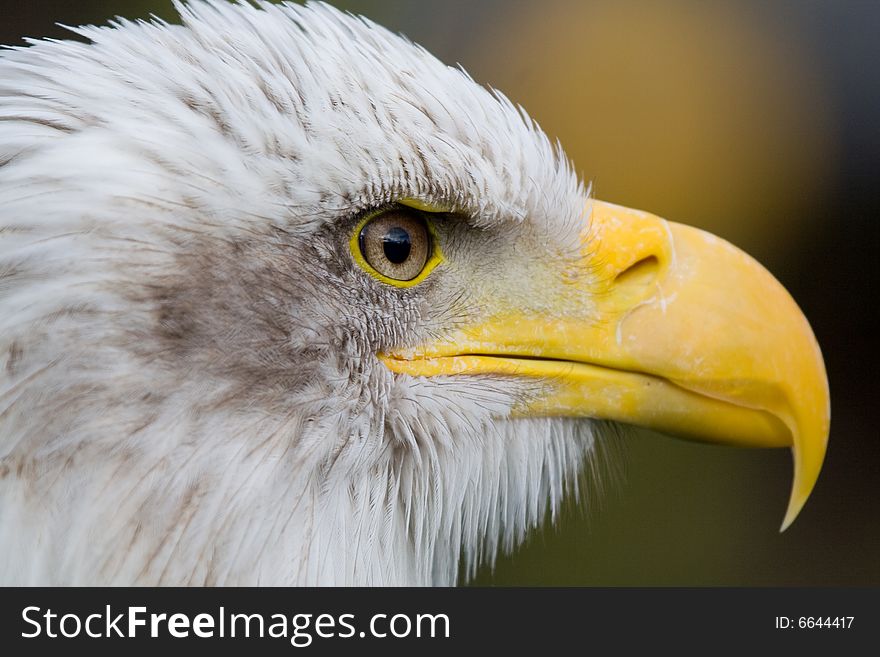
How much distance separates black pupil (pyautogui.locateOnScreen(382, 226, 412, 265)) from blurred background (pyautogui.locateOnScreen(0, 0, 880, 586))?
6.81ft

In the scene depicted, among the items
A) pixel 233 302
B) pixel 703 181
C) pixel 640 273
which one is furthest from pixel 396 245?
pixel 703 181

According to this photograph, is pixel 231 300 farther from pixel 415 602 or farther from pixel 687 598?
pixel 687 598

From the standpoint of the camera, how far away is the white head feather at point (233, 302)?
125cm

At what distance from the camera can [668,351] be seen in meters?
1.51

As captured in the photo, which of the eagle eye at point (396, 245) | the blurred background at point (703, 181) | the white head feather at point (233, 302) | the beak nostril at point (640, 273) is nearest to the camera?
the white head feather at point (233, 302)

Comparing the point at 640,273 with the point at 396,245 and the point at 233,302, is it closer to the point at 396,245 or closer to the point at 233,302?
the point at 396,245

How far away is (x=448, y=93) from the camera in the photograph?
4.88 ft

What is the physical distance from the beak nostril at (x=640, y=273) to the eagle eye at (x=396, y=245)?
1.15ft

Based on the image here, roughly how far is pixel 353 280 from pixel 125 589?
56 centimetres

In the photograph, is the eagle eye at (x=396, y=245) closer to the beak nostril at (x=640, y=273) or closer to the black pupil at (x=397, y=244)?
the black pupil at (x=397, y=244)

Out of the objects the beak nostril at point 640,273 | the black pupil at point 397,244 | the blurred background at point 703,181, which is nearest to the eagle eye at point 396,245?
the black pupil at point 397,244

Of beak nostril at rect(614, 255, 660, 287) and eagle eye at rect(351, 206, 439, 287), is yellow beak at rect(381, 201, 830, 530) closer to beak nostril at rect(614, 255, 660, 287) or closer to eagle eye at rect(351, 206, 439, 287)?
beak nostril at rect(614, 255, 660, 287)

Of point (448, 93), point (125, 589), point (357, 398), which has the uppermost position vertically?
point (448, 93)

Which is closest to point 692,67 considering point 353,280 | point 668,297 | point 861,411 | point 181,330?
point 861,411
